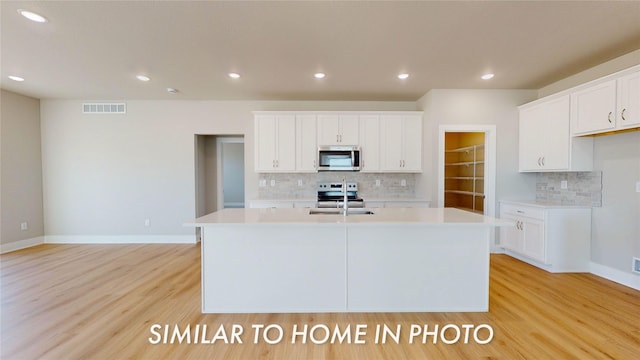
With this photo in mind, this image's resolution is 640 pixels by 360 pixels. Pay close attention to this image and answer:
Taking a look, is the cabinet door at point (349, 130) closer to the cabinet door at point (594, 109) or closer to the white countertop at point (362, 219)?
the white countertop at point (362, 219)

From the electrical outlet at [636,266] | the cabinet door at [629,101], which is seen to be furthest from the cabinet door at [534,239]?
the cabinet door at [629,101]

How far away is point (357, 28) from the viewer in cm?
246

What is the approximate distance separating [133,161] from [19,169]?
168 centimetres

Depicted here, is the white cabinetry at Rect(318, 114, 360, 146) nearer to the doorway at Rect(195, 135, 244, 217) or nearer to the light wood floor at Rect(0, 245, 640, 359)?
the doorway at Rect(195, 135, 244, 217)

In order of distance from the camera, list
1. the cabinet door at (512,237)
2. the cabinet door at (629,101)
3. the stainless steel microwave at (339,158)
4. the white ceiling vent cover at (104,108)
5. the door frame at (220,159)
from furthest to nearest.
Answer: the door frame at (220,159)
the white ceiling vent cover at (104,108)
the stainless steel microwave at (339,158)
the cabinet door at (512,237)
the cabinet door at (629,101)

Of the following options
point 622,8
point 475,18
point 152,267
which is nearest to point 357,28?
point 475,18

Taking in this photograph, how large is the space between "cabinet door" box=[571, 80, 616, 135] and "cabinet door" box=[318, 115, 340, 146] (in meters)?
3.04

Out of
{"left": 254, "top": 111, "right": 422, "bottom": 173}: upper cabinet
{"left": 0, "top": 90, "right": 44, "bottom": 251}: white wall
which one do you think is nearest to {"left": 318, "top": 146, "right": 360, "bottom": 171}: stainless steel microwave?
{"left": 254, "top": 111, "right": 422, "bottom": 173}: upper cabinet

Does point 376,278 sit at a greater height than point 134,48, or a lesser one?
lesser

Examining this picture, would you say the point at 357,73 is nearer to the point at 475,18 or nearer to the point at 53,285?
the point at 475,18

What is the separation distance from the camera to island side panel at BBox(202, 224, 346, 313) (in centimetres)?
242

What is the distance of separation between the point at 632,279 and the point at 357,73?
3.83 meters

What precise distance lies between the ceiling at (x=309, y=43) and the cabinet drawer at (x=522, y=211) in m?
1.77

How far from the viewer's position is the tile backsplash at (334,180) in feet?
16.1
